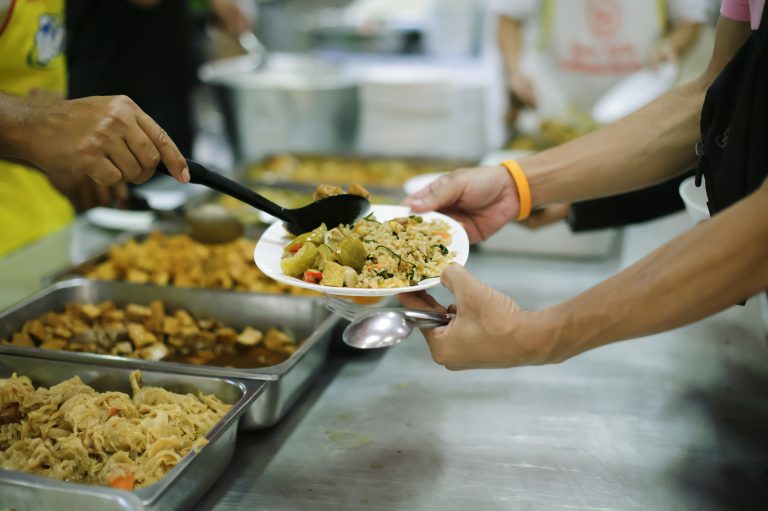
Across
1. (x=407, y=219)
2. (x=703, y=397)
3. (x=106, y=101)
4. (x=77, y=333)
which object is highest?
(x=106, y=101)

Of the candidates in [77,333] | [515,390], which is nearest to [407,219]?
[515,390]

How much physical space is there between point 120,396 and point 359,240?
21.0 inches

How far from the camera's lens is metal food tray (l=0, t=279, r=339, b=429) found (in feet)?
4.51

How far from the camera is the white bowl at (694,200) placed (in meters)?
1.51

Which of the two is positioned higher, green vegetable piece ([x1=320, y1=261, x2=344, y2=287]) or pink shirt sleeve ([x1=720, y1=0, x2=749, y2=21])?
pink shirt sleeve ([x1=720, y1=0, x2=749, y2=21])

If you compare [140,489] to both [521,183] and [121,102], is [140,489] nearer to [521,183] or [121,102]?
[121,102]

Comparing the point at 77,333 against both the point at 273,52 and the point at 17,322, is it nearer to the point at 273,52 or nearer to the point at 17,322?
the point at 17,322

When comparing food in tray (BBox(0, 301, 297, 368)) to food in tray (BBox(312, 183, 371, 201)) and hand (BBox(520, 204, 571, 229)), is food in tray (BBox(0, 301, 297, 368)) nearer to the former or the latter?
food in tray (BBox(312, 183, 371, 201))

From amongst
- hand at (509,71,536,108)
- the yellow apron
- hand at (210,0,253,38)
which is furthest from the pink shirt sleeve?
hand at (210,0,253,38)

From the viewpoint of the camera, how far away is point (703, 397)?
1566 millimetres

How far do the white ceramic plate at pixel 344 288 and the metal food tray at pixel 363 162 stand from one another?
2.88 ft

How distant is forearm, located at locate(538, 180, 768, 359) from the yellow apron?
164 cm

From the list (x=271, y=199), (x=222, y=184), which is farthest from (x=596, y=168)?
(x=271, y=199)

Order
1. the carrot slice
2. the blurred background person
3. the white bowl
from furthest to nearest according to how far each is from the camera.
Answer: the blurred background person < the white bowl < the carrot slice
